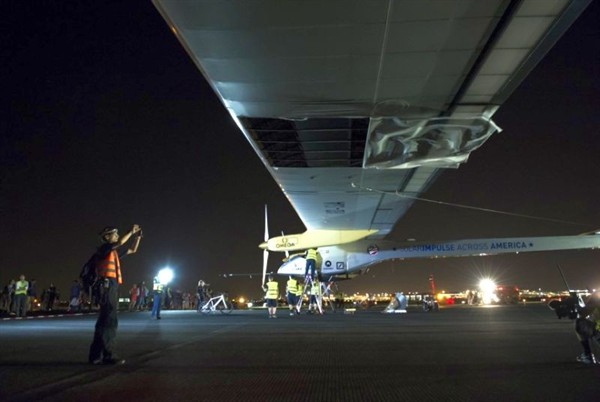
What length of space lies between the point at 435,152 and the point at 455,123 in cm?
111

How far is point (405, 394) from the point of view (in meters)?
3.38

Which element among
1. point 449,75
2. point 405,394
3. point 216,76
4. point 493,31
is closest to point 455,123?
point 449,75

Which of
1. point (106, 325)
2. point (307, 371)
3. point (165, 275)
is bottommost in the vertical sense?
point (307, 371)

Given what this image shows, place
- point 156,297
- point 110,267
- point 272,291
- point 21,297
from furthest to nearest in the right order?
1. point 272,291
2. point 21,297
3. point 156,297
4. point 110,267

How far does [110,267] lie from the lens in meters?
5.19

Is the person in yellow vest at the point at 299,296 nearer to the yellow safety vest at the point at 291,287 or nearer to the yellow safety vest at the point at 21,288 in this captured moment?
the yellow safety vest at the point at 291,287

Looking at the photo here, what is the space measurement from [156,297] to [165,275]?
1694mm

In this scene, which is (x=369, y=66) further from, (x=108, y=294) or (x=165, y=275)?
(x=165, y=275)

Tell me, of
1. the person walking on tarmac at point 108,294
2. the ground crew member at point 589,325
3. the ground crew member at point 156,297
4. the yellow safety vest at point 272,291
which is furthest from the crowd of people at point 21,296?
the ground crew member at point 589,325

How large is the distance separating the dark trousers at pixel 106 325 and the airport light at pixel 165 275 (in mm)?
10993

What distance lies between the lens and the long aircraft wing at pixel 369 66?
5.15 meters

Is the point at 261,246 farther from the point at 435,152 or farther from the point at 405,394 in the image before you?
the point at 405,394

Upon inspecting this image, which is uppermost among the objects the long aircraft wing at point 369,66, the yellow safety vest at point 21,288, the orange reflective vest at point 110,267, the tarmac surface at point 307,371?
the long aircraft wing at point 369,66

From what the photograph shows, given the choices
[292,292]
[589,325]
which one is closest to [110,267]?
[589,325]
